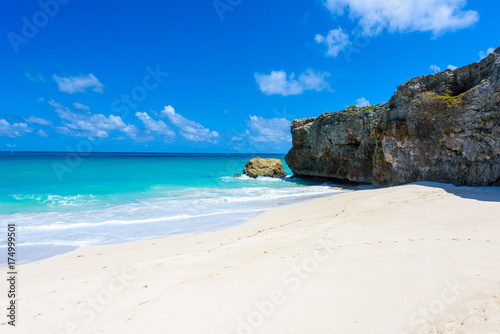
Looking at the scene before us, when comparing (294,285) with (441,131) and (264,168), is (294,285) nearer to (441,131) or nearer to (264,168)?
(441,131)

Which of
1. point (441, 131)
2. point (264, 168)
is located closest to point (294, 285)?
point (441, 131)

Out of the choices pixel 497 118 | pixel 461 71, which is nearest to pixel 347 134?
pixel 461 71

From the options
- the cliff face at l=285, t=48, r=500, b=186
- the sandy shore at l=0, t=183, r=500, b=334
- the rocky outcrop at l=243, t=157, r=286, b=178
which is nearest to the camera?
the sandy shore at l=0, t=183, r=500, b=334

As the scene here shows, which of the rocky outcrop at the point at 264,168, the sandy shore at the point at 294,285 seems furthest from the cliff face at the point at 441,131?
the rocky outcrop at the point at 264,168

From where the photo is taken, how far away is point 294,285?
365 centimetres

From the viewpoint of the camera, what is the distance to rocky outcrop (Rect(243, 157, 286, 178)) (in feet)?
109

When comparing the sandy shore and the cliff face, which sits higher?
the cliff face

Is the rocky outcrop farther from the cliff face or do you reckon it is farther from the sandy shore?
the sandy shore

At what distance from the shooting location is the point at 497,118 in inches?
443

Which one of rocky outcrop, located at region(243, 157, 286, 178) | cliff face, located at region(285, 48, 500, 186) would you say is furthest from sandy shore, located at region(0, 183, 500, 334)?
rocky outcrop, located at region(243, 157, 286, 178)

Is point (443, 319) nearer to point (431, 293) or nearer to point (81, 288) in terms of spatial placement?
point (431, 293)

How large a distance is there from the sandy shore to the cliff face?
655cm

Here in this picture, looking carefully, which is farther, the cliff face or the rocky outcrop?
the rocky outcrop

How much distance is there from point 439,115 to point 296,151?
18.0 metres
